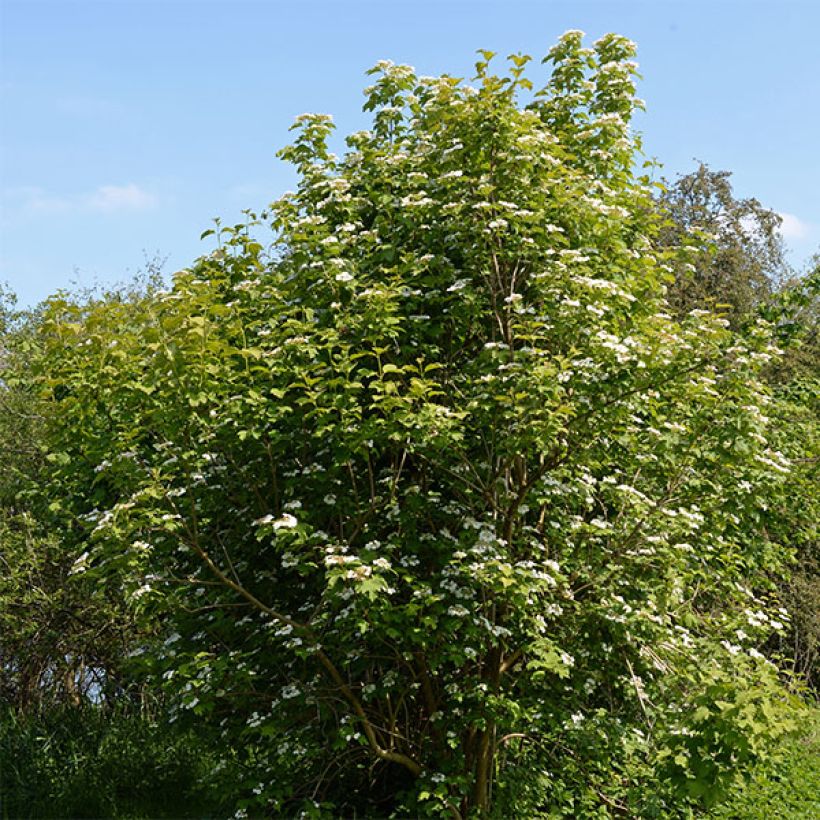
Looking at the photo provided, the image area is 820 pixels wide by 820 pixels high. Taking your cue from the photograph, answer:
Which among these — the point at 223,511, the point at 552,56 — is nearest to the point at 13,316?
the point at 223,511

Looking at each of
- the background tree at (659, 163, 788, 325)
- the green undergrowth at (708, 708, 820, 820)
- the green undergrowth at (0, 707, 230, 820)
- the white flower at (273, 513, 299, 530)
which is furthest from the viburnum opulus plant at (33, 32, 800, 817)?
the background tree at (659, 163, 788, 325)

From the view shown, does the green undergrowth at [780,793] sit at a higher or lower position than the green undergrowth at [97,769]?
higher

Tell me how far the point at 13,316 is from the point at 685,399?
11.4 metres

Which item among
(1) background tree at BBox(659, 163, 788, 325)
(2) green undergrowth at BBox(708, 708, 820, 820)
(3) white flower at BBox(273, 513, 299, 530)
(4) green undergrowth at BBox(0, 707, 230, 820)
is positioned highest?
(1) background tree at BBox(659, 163, 788, 325)

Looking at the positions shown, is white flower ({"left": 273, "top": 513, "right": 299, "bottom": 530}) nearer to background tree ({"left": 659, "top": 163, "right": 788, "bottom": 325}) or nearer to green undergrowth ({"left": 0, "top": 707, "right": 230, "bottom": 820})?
green undergrowth ({"left": 0, "top": 707, "right": 230, "bottom": 820})

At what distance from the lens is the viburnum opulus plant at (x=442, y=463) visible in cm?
525

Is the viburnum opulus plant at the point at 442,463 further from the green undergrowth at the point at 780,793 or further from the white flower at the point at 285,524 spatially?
the green undergrowth at the point at 780,793

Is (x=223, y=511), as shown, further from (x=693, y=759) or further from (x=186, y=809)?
(x=186, y=809)

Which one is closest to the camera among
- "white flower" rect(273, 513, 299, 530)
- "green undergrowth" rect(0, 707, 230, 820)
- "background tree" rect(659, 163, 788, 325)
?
"white flower" rect(273, 513, 299, 530)

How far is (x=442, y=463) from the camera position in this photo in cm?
602

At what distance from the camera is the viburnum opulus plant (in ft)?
17.2

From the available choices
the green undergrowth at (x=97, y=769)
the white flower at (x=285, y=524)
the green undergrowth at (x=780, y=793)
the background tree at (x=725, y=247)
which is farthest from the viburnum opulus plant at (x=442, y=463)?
the background tree at (x=725, y=247)

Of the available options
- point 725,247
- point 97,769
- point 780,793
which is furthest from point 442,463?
point 725,247

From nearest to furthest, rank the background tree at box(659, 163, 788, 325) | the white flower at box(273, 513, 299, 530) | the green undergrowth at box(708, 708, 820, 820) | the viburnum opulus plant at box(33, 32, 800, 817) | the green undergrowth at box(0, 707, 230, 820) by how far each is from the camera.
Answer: the white flower at box(273, 513, 299, 530), the viburnum opulus plant at box(33, 32, 800, 817), the green undergrowth at box(708, 708, 820, 820), the green undergrowth at box(0, 707, 230, 820), the background tree at box(659, 163, 788, 325)
